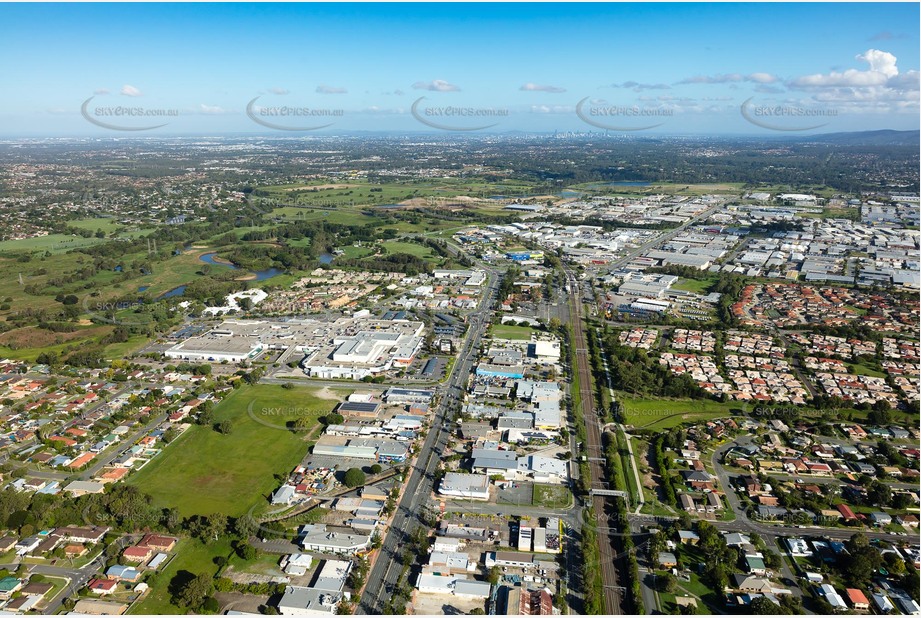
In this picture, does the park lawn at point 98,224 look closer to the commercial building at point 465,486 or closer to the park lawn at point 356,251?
the park lawn at point 356,251

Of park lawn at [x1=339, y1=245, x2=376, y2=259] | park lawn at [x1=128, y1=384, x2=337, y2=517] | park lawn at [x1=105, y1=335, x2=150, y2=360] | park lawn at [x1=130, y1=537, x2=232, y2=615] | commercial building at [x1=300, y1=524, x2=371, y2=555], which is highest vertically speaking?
park lawn at [x1=339, y1=245, x2=376, y2=259]

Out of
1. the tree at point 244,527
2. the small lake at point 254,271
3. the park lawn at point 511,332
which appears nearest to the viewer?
the tree at point 244,527

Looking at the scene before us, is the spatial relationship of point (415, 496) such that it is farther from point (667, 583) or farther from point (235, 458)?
point (667, 583)

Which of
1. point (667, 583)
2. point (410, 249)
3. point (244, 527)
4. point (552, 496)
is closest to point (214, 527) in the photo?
point (244, 527)

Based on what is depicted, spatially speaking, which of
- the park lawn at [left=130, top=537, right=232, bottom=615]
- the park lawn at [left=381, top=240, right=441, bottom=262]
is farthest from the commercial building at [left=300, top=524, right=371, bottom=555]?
the park lawn at [left=381, top=240, right=441, bottom=262]

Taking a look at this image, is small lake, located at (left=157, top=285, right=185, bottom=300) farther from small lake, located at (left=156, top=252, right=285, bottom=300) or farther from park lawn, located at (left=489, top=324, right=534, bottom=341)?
park lawn, located at (left=489, top=324, right=534, bottom=341)

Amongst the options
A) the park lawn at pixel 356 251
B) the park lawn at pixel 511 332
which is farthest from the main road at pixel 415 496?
the park lawn at pixel 356 251

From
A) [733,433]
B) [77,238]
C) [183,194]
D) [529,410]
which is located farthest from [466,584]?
[183,194]
